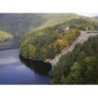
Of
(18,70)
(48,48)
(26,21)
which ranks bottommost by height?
(18,70)

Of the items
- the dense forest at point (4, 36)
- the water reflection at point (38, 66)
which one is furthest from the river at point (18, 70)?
the dense forest at point (4, 36)

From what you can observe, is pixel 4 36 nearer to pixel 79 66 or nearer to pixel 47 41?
pixel 47 41

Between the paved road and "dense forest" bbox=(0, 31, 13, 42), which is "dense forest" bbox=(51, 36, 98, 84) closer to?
the paved road

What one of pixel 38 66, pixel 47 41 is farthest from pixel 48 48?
pixel 38 66
